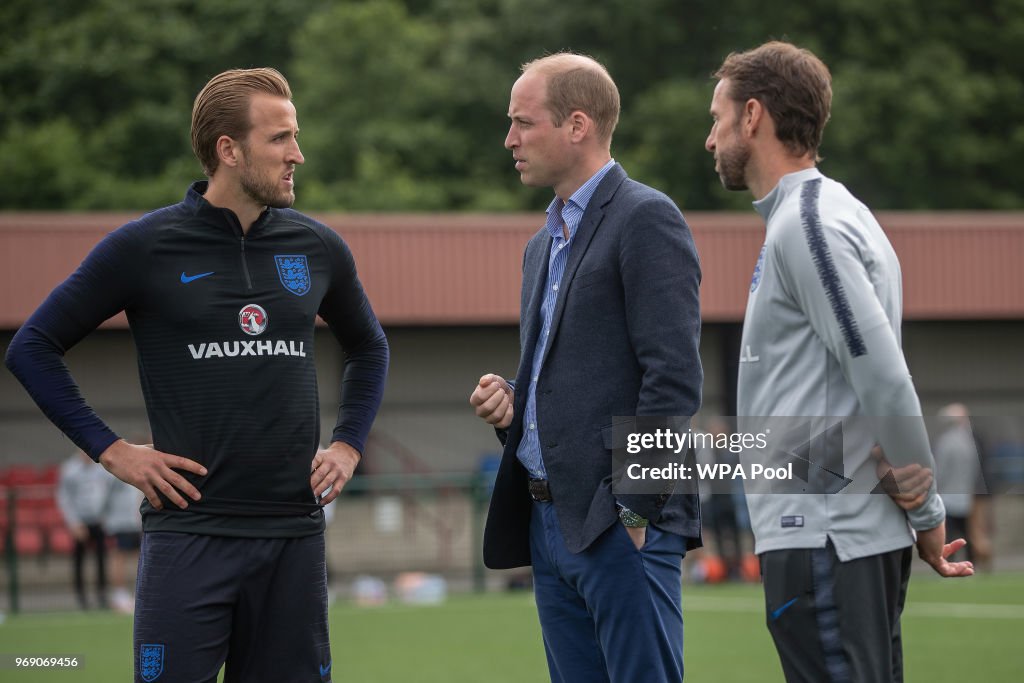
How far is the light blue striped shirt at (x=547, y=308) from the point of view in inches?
159

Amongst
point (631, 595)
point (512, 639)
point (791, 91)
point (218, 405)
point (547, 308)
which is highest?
point (791, 91)

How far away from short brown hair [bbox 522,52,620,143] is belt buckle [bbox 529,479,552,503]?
1068 mm

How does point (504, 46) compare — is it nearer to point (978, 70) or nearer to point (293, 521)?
point (978, 70)

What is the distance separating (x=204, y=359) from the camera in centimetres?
392

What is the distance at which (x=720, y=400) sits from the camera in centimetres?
2398

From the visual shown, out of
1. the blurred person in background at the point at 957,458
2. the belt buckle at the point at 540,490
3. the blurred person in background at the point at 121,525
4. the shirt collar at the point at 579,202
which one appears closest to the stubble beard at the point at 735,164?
the shirt collar at the point at 579,202

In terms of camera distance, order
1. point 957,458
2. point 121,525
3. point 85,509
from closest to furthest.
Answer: point 957,458, point 121,525, point 85,509

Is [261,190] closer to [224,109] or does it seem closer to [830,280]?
[224,109]

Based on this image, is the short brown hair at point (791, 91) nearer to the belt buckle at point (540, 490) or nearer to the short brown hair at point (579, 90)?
the short brown hair at point (579, 90)

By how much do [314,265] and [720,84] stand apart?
136cm

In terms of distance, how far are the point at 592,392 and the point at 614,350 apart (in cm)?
14

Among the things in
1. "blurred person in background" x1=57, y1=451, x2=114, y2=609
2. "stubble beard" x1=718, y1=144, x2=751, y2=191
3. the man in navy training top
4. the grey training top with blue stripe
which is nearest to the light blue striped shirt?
"stubble beard" x1=718, y1=144, x2=751, y2=191

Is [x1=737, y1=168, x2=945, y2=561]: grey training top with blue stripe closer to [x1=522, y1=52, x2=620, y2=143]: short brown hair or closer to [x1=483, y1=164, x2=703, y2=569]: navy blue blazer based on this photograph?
[x1=483, y1=164, x2=703, y2=569]: navy blue blazer

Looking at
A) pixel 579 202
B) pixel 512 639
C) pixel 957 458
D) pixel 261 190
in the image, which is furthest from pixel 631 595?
pixel 512 639
